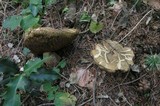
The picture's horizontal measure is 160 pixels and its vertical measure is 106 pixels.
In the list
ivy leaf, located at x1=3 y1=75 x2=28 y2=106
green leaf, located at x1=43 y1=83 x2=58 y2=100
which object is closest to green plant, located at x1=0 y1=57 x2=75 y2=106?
ivy leaf, located at x1=3 y1=75 x2=28 y2=106

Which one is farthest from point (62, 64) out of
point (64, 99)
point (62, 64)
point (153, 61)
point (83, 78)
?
point (153, 61)

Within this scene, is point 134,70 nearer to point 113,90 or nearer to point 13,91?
point 113,90

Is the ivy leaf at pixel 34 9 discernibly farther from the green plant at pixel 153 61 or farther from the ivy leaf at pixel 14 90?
the green plant at pixel 153 61

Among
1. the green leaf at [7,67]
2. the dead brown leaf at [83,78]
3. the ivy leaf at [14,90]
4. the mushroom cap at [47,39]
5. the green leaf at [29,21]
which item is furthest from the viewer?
the green leaf at [29,21]

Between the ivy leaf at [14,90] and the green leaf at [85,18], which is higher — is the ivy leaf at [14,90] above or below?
below

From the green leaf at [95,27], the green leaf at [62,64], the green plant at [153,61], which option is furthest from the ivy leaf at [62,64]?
the green plant at [153,61]

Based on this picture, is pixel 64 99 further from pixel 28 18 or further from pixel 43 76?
pixel 28 18
